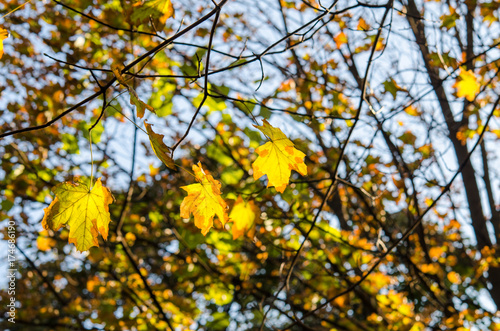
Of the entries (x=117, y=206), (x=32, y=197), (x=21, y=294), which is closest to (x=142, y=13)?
(x=117, y=206)

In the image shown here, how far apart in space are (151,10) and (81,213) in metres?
1.01

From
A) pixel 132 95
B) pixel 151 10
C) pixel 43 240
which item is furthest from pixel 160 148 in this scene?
pixel 43 240

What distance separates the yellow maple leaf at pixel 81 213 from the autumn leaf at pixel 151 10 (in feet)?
2.77

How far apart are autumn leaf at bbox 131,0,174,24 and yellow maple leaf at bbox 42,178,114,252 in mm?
844

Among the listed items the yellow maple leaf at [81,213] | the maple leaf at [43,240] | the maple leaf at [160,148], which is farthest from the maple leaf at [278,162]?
the maple leaf at [43,240]

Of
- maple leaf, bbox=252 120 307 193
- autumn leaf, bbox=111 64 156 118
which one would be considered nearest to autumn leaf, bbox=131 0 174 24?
autumn leaf, bbox=111 64 156 118

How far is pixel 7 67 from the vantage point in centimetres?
512

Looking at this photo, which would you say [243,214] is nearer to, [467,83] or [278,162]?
[278,162]

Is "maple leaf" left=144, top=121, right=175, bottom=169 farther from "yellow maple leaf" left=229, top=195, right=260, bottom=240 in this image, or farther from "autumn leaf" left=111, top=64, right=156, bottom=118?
"yellow maple leaf" left=229, top=195, right=260, bottom=240

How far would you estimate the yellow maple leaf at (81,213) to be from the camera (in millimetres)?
1394

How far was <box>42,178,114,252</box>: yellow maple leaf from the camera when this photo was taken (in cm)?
139

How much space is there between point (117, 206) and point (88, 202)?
2.65m

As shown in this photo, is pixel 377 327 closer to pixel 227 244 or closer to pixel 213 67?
pixel 227 244

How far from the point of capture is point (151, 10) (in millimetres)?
1866
